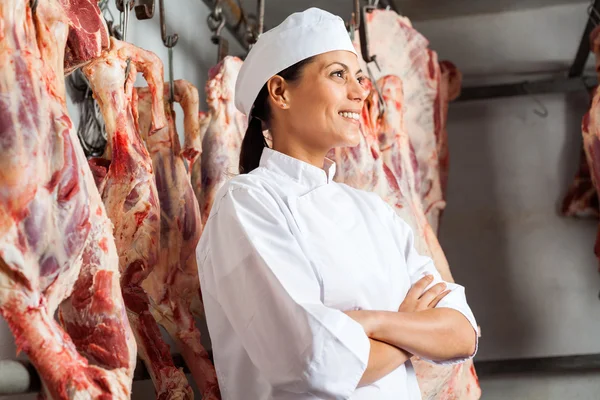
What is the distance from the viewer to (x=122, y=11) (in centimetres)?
188

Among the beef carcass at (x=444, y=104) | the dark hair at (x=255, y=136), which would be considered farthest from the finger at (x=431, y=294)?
the beef carcass at (x=444, y=104)

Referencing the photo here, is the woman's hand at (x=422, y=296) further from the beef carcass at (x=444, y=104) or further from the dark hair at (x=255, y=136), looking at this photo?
the beef carcass at (x=444, y=104)

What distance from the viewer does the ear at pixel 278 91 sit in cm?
185

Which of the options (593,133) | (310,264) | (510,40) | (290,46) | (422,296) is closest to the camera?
(310,264)

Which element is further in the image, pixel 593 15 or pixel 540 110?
pixel 540 110

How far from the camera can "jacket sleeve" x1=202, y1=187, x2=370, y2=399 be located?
139 cm

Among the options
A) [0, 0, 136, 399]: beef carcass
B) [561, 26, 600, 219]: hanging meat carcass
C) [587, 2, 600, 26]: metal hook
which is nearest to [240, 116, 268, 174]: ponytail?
[0, 0, 136, 399]: beef carcass

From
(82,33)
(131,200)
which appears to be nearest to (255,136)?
(131,200)

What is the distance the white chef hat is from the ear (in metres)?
0.02

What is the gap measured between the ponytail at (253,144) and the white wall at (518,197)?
132 centimetres

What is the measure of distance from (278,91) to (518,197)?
1.95 meters

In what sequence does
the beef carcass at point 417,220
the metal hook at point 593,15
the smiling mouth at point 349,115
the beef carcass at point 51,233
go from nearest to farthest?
the beef carcass at point 51,233, the smiling mouth at point 349,115, the beef carcass at point 417,220, the metal hook at point 593,15

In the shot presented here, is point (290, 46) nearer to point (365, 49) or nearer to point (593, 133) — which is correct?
point (365, 49)

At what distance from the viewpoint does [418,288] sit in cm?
177
